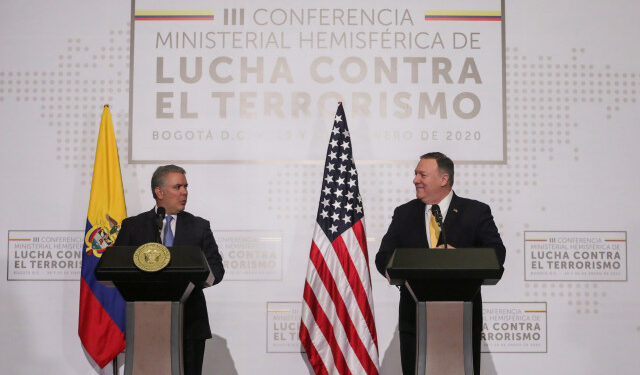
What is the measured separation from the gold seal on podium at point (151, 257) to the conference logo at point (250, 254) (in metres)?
1.76

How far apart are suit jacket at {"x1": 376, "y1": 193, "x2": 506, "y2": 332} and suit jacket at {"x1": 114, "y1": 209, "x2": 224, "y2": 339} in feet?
3.38

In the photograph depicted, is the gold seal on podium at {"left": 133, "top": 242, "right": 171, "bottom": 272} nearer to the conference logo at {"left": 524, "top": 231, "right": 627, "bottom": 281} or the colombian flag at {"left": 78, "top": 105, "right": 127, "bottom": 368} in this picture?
the colombian flag at {"left": 78, "top": 105, "right": 127, "bottom": 368}

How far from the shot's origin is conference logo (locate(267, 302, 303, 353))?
5277mm

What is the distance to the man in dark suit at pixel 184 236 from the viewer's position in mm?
4145

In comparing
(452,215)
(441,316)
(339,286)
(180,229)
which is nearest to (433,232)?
(452,215)

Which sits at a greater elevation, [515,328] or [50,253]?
[50,253]

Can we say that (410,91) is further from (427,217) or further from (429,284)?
(429,284)

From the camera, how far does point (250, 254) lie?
17.5ft

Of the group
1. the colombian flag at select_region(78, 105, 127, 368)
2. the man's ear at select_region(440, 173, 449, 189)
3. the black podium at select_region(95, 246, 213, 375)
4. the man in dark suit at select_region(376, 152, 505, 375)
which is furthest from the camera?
the colombian flag at select_region(78, 105, 127, 368)

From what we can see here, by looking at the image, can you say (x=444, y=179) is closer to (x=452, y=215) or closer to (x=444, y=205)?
(x=444, y=205)

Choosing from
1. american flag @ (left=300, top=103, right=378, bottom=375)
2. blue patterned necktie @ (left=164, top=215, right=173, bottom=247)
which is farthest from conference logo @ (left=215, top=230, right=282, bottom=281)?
blue patterned necktie @ (left=164, top=215, right=173, bottom=247)

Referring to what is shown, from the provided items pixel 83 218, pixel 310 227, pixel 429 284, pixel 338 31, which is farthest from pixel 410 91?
pixel 83 218

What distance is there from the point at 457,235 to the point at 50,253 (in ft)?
10.2

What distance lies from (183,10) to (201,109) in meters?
0.80
